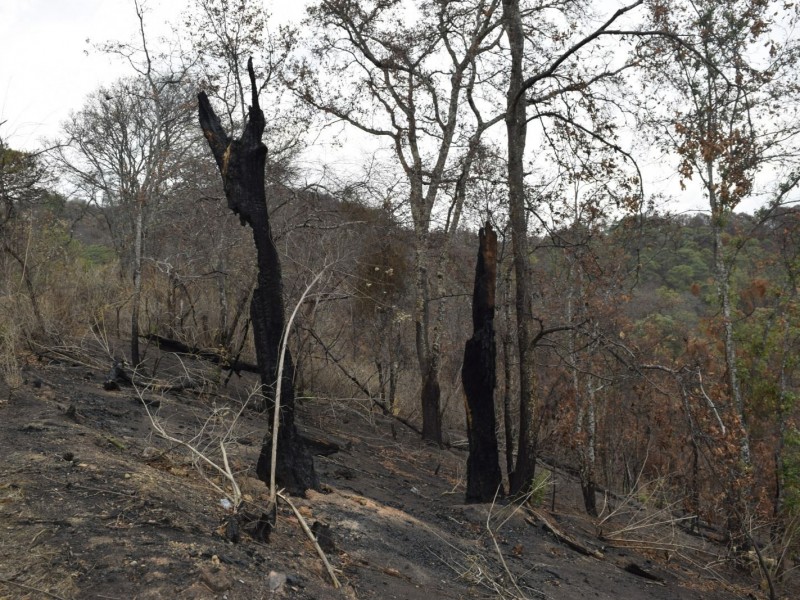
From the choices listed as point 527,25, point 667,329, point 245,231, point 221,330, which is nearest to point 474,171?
point 527,25

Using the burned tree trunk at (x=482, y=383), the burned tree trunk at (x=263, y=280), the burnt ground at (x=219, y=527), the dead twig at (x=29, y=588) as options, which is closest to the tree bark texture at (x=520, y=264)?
the burned tree trunk at (x=482, y=383)

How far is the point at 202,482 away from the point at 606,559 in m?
5.22

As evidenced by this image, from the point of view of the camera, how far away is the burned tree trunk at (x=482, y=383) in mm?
8570

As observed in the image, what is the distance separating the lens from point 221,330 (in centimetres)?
1222

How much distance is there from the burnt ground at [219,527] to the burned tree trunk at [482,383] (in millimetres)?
355

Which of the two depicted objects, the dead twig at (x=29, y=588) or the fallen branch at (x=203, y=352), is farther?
the fallen branch at (x=203, y=352)

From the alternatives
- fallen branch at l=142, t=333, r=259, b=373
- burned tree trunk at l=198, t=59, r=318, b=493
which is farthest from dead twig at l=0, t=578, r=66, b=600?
fallen branch at l=142, t=333, r=259, b=373

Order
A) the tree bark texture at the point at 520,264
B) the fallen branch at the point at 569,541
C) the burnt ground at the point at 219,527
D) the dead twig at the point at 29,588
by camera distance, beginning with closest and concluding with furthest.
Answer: the dead twig at the point at 29,588
the burnt ground at the point at 219,527
the fallen branch at the point at 569,541
the tree bark texture at the point at 520,264

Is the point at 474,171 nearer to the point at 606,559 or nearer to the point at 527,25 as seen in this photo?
the point at 527,25

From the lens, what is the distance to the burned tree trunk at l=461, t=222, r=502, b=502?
337 inches

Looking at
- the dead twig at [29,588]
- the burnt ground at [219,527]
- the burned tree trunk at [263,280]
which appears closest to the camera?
the dead twig at [29,588]

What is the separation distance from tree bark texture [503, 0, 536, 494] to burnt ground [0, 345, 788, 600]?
729 mm

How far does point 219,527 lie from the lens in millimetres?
4746

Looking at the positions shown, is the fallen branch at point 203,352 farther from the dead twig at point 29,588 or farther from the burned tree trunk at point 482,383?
the dead twig at point 29,588
